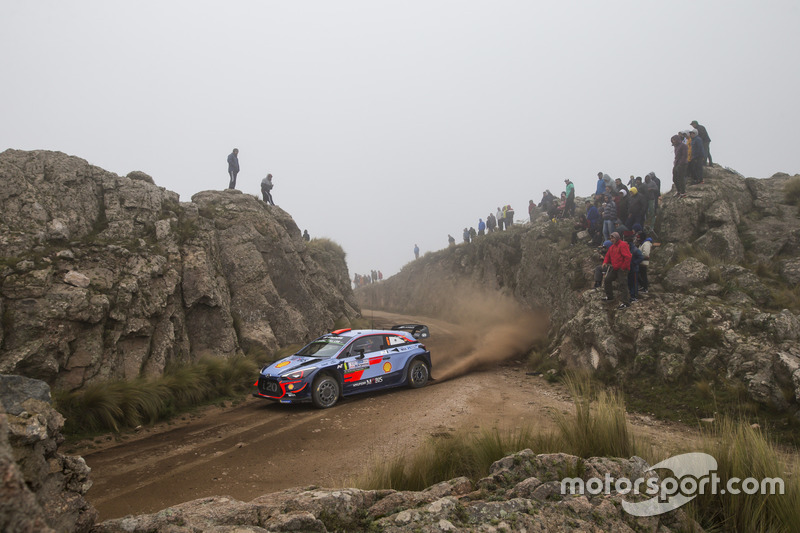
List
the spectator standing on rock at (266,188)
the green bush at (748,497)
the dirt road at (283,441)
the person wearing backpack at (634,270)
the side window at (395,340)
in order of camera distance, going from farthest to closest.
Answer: the spectator standing on rock at (266,188) → the person wearing backpack at (634,270) → the side window at (395,340) → the dirt road at (283,441) → the green bush at (748,497)

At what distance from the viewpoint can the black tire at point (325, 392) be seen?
1114cm

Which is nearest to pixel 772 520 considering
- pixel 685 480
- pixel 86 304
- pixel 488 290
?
pixel 685 480

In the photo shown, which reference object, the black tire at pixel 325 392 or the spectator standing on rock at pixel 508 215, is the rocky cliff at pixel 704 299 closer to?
the black tire at pixel 325 392

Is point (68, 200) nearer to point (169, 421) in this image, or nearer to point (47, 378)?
point (47, 378)

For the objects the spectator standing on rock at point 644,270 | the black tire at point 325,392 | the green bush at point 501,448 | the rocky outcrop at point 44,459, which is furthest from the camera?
the spectator standing on rock at point 644,270

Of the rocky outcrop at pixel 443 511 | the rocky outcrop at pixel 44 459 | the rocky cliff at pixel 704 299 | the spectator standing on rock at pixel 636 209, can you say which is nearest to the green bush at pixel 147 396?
the rocky outcrop at pixel 44 459

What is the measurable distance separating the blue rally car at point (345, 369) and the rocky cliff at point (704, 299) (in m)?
5.31

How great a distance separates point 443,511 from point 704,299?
1246cm

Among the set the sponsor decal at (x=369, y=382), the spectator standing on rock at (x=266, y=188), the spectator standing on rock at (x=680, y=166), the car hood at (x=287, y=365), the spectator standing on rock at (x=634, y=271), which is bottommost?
the sponsor decal at (x=369, y=382)

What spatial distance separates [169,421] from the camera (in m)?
10.6

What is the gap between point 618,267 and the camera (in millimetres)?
13516

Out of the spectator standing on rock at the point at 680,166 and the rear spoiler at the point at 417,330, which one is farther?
the spectator standing on rock at the point at 680,166

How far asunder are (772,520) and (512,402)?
7.80 m

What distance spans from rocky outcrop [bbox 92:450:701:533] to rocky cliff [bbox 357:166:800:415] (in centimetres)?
754
